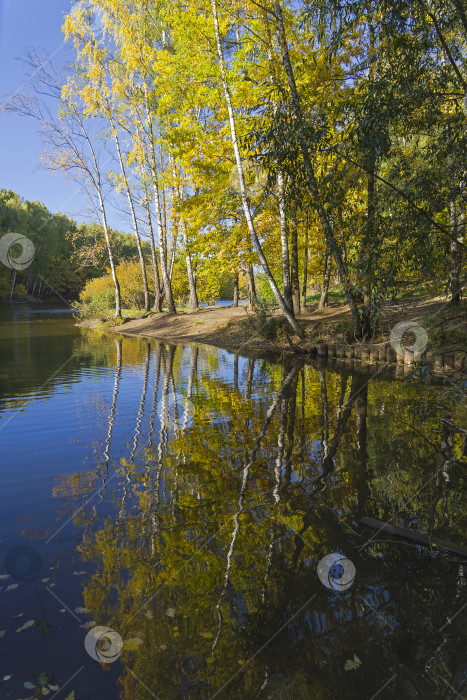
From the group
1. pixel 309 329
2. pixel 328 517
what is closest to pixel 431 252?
pixel 328 517

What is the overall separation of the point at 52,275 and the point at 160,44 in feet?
182
